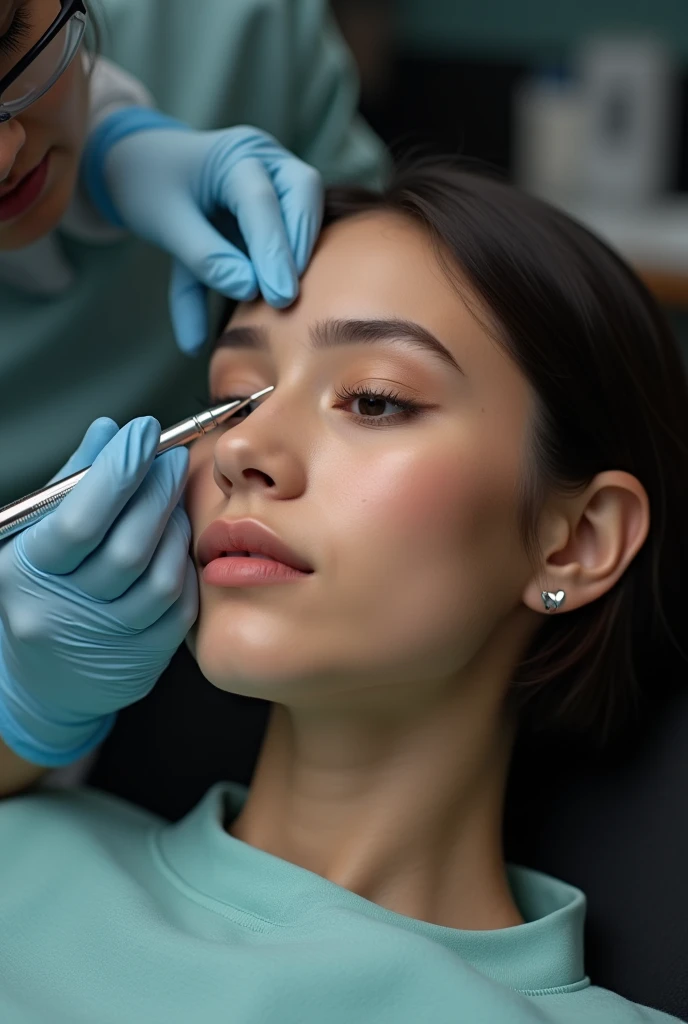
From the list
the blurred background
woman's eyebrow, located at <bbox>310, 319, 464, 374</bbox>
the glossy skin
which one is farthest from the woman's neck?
the blurred background

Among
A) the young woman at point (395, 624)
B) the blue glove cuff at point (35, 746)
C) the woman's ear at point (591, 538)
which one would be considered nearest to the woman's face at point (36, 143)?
the young woman at point (395, 624)

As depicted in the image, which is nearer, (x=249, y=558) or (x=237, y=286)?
(x=249, y=558)

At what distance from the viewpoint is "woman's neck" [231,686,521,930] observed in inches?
47.4

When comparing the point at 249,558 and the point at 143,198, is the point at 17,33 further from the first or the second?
the point at 249,558

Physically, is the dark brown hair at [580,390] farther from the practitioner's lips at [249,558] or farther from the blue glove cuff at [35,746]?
the blue glove cuff at [35,746]

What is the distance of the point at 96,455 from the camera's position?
3.77 ft

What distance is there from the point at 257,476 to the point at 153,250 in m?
0.59

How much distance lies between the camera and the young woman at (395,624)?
1082 mm

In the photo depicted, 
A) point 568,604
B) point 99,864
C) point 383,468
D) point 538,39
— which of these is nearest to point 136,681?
point 99,864

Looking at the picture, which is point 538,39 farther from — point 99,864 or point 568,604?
point 99,864

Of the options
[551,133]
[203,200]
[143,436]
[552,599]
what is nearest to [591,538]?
[552,599]

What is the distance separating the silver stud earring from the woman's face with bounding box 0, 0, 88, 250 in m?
0.64

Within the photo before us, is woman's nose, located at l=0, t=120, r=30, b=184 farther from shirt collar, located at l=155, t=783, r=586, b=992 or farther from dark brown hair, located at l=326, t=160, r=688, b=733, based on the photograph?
shirt collar, located at l=155, t=783, r=586, b=992

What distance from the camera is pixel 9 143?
1106 mm
